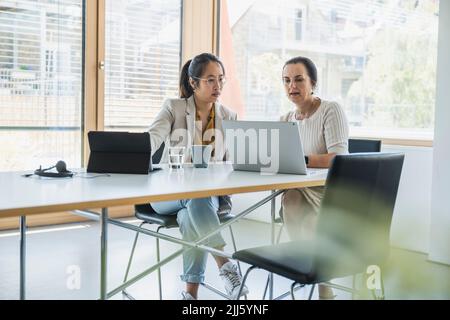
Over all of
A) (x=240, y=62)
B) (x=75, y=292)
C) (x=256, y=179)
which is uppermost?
(x=240, y=62)

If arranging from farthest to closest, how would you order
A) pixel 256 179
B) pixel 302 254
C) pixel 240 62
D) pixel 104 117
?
pixel 240 62 → pixel 104 117 → pixel 256 179 → pixel 302 254

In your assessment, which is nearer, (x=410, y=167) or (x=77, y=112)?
(x=410, y=167)

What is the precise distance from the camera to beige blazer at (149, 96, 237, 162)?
2.81 metres

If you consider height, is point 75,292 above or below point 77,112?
below

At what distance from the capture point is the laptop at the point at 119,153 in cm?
218

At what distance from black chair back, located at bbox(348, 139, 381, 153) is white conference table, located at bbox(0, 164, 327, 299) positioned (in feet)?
1.91

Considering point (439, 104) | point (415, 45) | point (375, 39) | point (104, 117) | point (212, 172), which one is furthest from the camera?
point (104, 117)

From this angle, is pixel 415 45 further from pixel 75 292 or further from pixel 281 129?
pixel 75 292

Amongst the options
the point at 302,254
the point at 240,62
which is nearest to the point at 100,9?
the point at 240,62

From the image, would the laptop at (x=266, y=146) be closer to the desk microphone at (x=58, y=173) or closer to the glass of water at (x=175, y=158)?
the glass of water at (x=175, y=158)

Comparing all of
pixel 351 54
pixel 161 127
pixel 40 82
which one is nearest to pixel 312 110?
pixel 161 127

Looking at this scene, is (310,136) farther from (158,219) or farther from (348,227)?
(348,227)

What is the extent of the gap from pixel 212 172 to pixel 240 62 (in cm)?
338

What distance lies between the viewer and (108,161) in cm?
223
